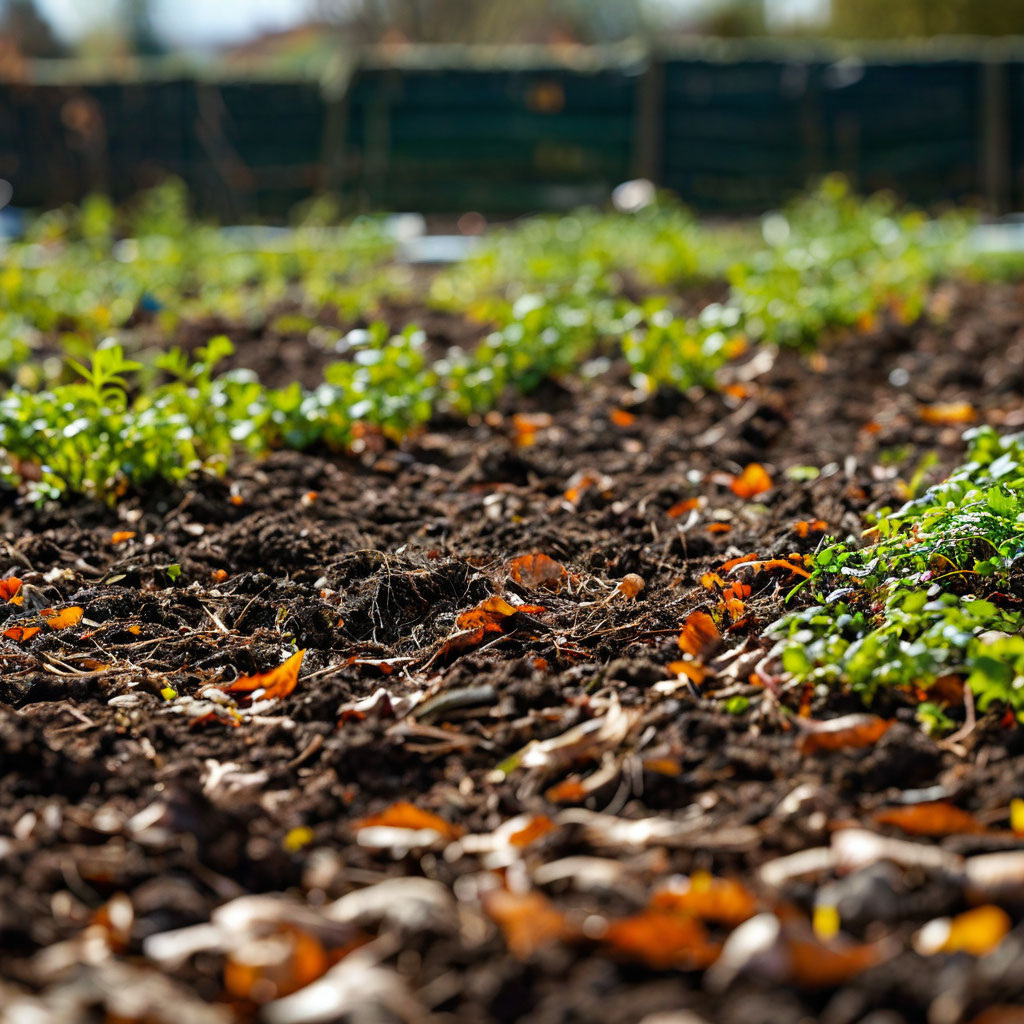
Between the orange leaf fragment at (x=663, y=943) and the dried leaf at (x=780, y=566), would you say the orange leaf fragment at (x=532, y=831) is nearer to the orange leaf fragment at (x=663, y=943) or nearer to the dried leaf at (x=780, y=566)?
the orange leaf fragment at (x=663, y=943)

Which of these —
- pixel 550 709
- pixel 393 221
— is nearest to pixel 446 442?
pixel 550 709

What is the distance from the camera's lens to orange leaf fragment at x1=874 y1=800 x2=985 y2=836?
4.92 feet

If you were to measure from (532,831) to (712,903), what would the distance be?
1.01 feet

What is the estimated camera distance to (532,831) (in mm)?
1561

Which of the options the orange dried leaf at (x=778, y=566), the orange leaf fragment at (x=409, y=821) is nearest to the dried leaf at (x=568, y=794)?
the orange leaf fragment at (x=409, y=821)

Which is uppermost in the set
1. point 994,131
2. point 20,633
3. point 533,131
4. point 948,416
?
point 533,131

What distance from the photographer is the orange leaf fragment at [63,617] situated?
232cm

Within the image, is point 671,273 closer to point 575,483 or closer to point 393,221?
point 575,483

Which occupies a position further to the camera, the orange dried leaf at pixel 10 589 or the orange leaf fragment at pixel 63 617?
the orange dried leaf at pixel 10 589

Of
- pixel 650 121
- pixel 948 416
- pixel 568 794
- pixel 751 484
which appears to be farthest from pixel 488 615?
pixel 650 121

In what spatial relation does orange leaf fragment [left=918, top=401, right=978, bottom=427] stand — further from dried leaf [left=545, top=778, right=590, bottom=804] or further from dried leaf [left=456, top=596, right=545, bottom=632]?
dried leaf [left=545, top=778, right=590, bottom=804]

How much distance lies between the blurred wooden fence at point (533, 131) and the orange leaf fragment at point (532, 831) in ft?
35.8

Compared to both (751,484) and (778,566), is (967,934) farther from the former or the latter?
(751,484)

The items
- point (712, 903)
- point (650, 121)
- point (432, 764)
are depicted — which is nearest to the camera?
point (712, 903)
